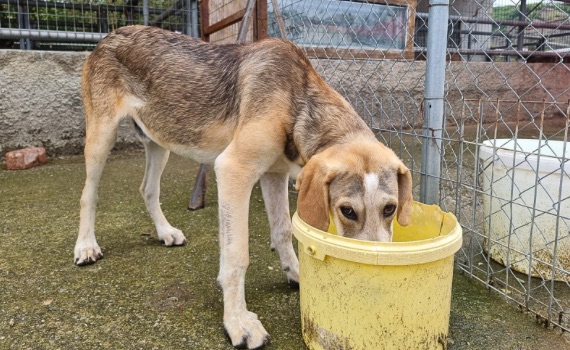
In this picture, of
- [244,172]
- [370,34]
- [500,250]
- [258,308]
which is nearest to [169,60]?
[244,172]

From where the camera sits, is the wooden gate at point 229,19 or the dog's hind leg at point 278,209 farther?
the wooden gate at point 229,19

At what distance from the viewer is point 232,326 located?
229 cm

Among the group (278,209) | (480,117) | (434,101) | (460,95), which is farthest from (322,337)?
Answer: (460,95)

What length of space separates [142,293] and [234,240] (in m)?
0.74

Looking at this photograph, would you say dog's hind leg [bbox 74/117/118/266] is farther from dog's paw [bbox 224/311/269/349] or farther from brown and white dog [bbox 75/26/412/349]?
dog's paw [bbox 224/311/269/349]

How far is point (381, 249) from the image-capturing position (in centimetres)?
180

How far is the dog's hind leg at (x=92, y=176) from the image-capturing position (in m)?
3.18

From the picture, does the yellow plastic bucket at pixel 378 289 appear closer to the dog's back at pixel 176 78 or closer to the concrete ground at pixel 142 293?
the concrete ground at pixel 142 293

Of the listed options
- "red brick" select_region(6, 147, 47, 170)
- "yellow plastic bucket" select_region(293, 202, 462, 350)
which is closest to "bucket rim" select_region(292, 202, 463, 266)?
"yellow plastic bucket" select_region(293, 202, 462, 350)

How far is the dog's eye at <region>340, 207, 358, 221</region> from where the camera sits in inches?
81.9

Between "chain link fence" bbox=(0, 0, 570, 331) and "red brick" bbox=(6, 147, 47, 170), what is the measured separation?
1.60 metres

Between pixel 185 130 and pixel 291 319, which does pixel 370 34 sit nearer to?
pixel 185 130

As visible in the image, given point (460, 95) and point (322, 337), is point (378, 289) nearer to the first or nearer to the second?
point (322, 337)

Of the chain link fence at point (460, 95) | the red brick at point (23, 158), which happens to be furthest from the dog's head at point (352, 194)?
the red brick at point (23, 158)
